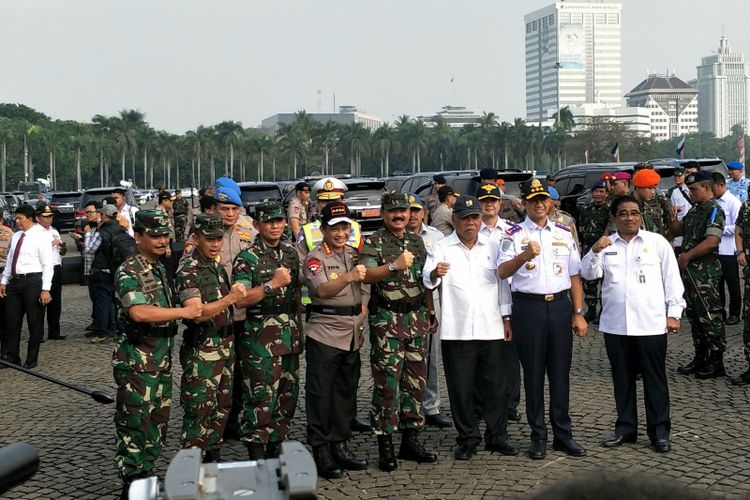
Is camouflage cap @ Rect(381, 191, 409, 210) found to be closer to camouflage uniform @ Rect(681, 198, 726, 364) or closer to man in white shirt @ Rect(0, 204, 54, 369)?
camouflage uniform @ Rect(681, 198, 726, 364)

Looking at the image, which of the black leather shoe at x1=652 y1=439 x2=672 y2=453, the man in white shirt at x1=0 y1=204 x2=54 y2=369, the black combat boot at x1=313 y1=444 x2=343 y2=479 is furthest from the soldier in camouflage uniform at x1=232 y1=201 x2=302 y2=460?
the man in white shirt at x1=0 y1=204 x2=54 y2=369

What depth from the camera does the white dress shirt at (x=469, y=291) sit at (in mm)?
6496

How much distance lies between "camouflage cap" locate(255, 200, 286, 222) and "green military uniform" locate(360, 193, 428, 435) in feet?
2.18

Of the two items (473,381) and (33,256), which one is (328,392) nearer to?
(473,381)

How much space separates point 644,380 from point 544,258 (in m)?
1.15

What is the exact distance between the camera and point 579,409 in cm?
762

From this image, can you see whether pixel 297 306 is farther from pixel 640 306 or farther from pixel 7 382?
pixel 7 382

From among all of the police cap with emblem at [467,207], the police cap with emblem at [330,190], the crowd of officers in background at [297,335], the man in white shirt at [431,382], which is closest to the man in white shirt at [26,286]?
the police cap with emblem at [330,190]

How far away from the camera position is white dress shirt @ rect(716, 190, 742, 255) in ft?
36.4

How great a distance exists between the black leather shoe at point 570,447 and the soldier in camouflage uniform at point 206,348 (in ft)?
7.85

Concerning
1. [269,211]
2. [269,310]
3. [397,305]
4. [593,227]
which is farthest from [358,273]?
[593,227]

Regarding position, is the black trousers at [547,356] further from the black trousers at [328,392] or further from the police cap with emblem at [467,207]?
the black trousers at [328,392]

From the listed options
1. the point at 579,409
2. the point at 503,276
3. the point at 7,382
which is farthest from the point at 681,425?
the point at 7,382

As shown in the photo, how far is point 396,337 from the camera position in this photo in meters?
6.35
